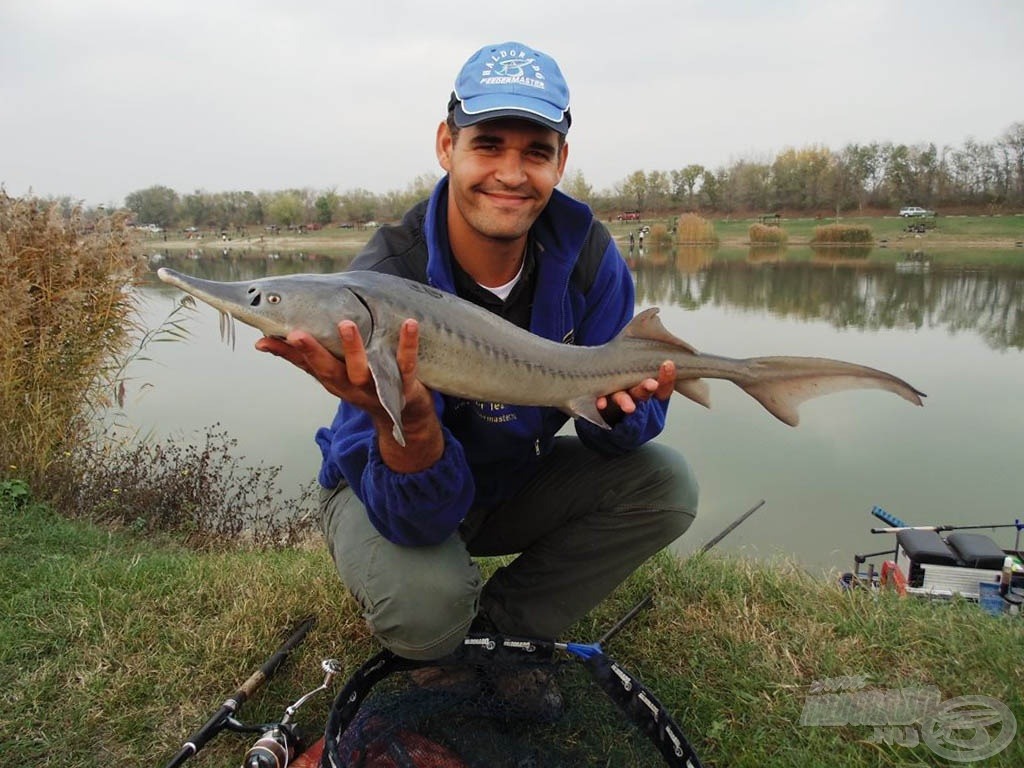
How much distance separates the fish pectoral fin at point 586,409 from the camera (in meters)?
2.48

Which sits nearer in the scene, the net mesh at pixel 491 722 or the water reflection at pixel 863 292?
the net mesh at pixel 491 722

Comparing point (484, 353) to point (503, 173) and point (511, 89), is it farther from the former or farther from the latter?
point (511, 89)

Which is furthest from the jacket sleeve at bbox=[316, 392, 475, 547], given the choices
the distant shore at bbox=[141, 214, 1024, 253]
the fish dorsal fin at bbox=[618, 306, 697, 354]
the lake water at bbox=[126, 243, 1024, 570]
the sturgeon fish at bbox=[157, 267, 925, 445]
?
the distant shore at bbox=[141, 214, 1024, 253]

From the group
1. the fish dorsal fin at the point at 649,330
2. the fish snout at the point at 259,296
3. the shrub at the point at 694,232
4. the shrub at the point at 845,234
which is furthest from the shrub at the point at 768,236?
the fish snout at the point at 259,296

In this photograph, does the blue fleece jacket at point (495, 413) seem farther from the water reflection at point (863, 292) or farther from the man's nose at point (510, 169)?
the water reflection at point (863, 292)

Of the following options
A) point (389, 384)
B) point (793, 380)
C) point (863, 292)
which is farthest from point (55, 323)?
point (863, 292)

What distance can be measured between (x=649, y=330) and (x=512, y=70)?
968mm

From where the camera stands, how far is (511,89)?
2.34 meters

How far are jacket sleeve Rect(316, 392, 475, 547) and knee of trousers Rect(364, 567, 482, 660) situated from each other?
13 cm

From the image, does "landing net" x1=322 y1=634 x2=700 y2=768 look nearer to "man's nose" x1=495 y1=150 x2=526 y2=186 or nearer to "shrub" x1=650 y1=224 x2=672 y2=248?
"man's nose" x1=495 y1=150 x2=526 y2=186

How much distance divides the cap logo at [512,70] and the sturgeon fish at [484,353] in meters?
0.74

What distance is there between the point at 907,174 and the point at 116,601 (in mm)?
74854

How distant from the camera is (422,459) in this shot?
2.15m

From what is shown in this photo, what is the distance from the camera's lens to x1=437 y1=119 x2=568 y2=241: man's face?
2.41 m
